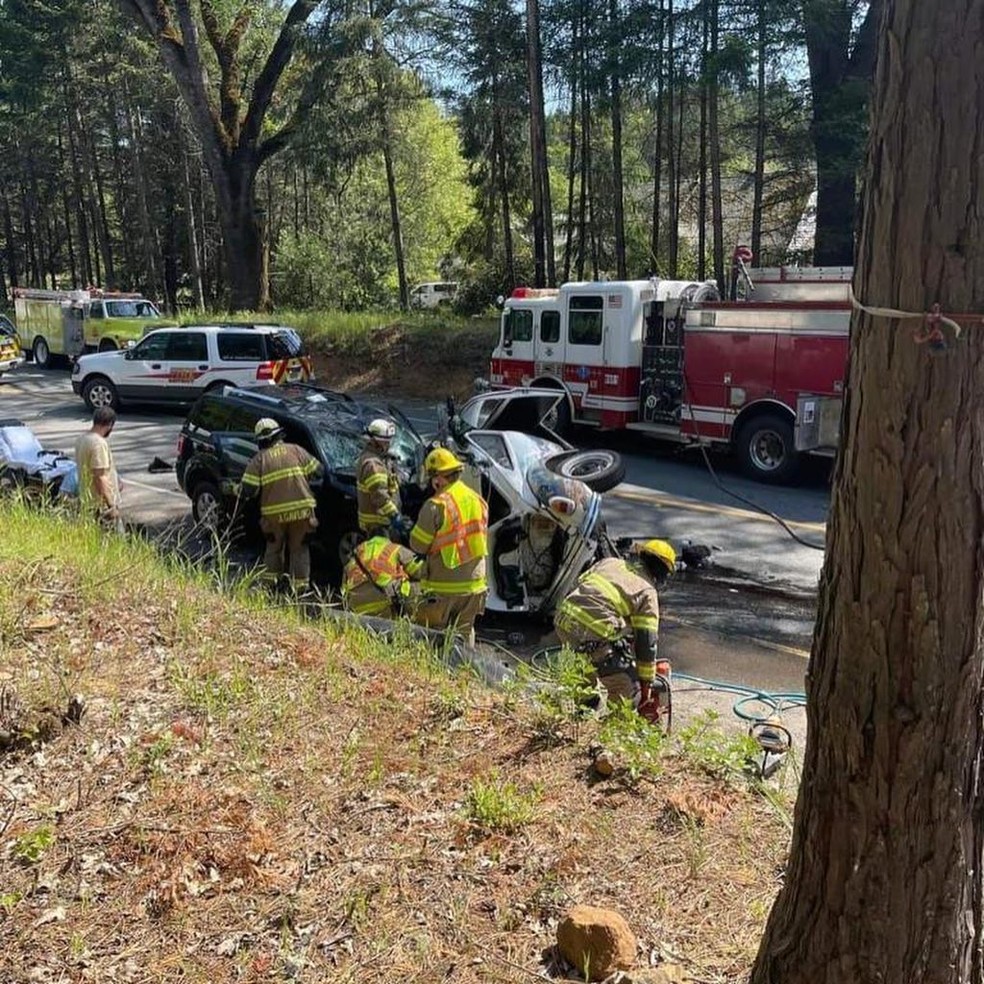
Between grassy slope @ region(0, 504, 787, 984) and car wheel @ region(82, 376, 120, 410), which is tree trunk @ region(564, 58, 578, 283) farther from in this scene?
grassy slope @ region(0, 504, 787, 984)

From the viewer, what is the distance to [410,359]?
23.5m

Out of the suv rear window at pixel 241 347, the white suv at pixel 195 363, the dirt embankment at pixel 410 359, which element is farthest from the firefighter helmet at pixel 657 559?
the dirt embankment at pixel 410 359

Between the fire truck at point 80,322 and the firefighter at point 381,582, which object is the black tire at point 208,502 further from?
the fire truck at point 80,322

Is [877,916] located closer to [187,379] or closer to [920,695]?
[920,695]

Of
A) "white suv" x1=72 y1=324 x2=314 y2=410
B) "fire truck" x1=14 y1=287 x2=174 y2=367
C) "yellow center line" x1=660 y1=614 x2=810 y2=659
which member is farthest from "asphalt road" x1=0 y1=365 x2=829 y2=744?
"fire truck" x1=14 y1=287 x2=174 y2=367

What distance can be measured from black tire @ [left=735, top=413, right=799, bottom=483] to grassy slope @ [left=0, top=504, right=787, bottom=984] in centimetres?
899

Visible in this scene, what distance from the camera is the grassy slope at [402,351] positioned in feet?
73.4

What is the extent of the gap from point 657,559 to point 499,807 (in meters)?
2.14

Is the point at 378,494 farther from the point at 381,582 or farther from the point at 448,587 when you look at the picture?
the point at 448,587

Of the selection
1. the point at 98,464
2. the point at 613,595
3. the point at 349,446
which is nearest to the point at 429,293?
the point at 349,446

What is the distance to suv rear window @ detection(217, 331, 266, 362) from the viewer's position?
18.4m

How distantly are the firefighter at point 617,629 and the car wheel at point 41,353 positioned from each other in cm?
2729

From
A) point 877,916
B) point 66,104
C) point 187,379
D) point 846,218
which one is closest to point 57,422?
point 187,379

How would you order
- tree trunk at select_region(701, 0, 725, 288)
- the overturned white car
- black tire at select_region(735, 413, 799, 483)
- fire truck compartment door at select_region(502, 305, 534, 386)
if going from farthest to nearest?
tree trunk at select_region(701, 0, 725, 288) → fire truck compartment door at select_region(502, 305, 534, 386) → black tire at select_region(735, 413, 799, 483) → the overturned white car
